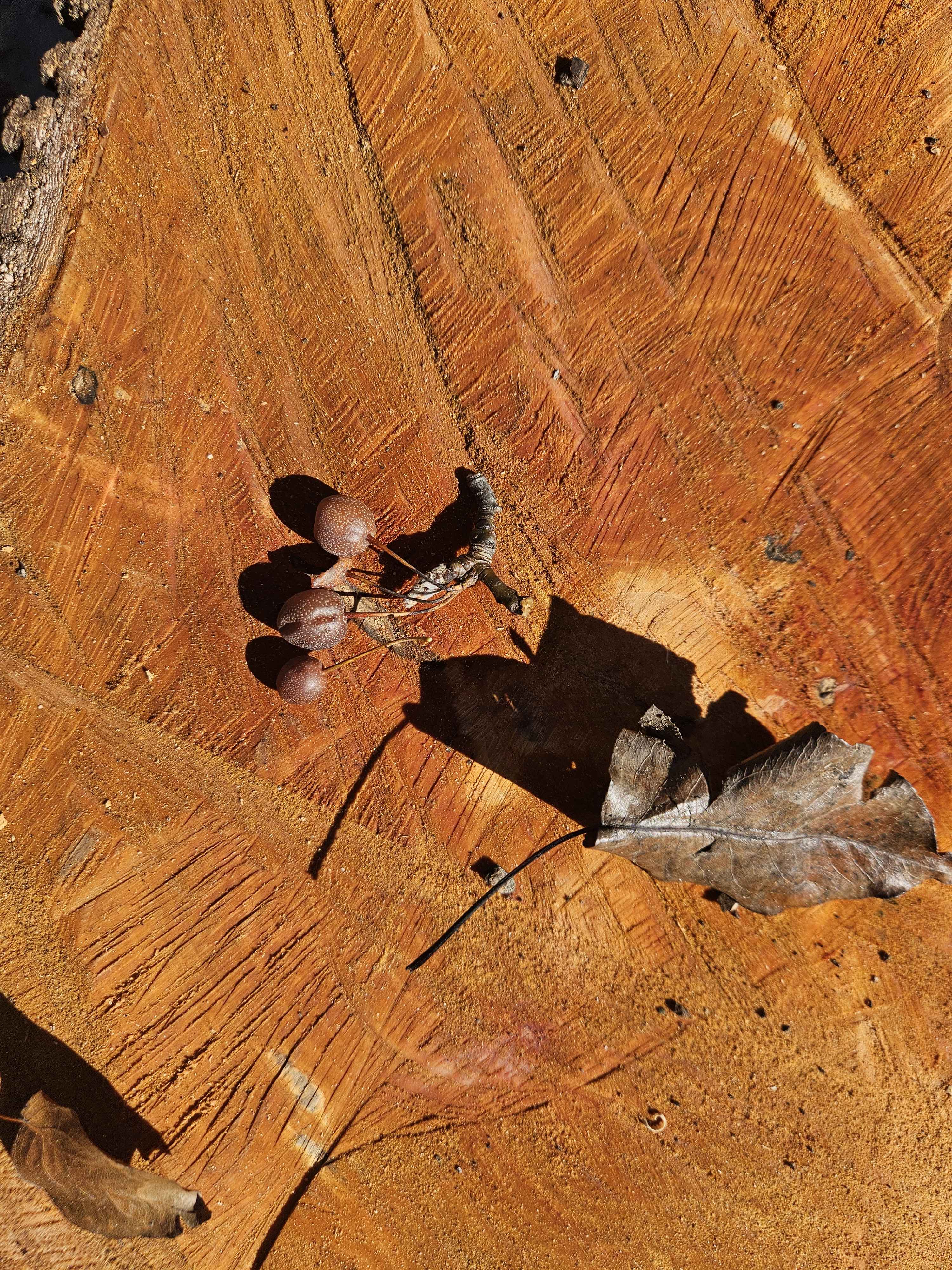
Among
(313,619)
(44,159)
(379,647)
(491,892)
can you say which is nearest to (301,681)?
(313,619)

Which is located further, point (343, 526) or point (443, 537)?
point (443, 537)

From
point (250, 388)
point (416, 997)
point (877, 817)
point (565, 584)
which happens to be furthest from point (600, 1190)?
point (250, 388)

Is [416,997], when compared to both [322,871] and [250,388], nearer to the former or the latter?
[322,871]

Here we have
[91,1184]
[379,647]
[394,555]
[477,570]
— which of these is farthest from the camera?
[379,647]

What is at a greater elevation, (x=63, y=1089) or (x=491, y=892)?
(x=63, y=1089)

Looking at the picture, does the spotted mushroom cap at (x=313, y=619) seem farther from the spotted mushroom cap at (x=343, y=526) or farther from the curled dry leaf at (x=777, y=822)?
the curled dry leaf at (x=777, y=822)

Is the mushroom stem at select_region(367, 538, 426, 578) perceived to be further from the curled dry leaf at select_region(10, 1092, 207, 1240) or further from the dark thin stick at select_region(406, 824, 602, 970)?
the curled dry leaf at select_region(10, 1092, 207, 1240)

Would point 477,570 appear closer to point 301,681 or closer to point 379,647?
point 379,647
